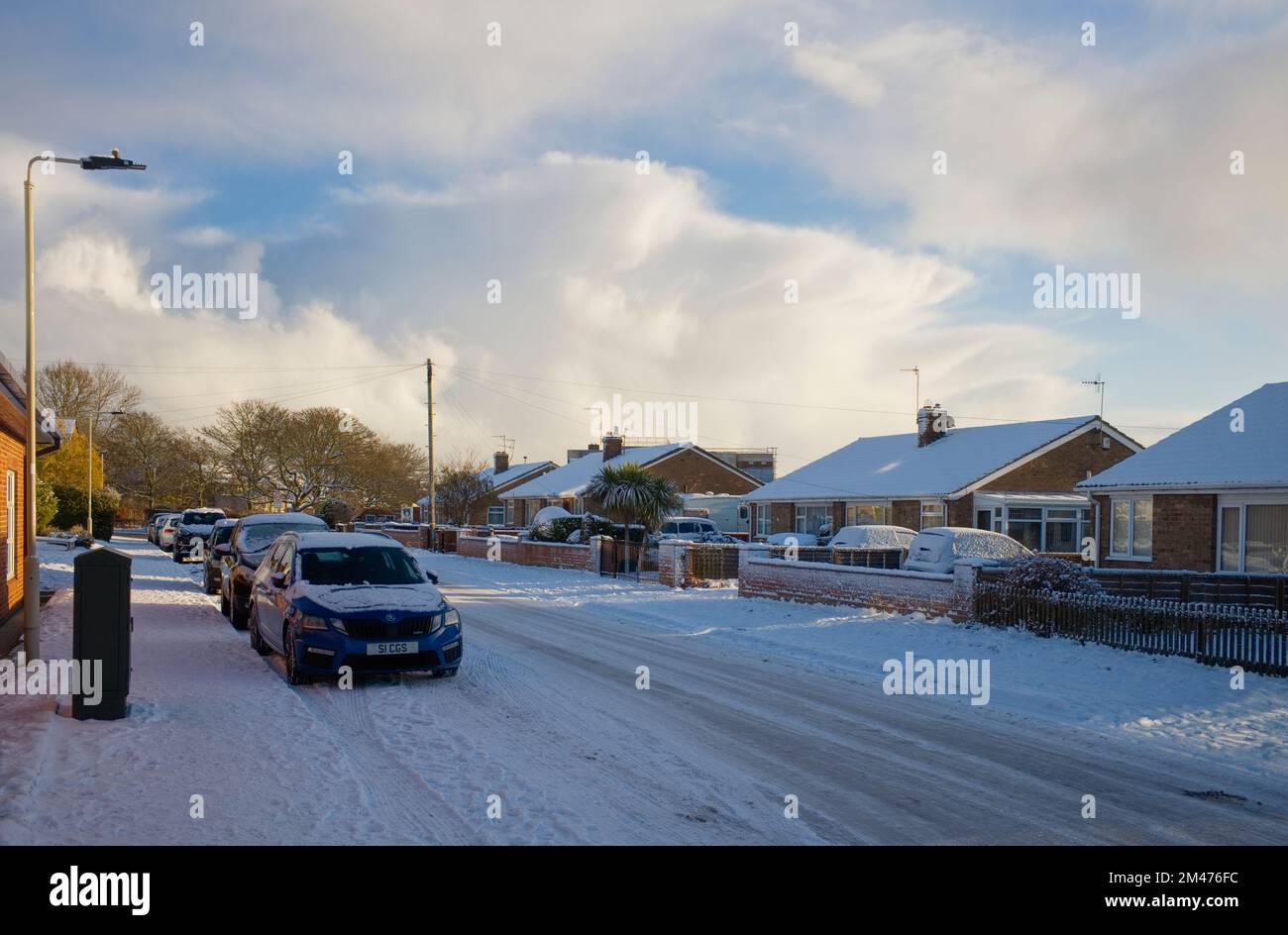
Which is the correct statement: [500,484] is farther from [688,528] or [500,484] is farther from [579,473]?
[688,528]

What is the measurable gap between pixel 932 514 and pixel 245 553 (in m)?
→ 24.7

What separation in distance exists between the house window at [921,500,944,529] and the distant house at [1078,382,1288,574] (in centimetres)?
924

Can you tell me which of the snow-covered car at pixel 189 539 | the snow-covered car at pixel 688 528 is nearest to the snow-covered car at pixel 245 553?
the snow-covered car at pixel 189 539

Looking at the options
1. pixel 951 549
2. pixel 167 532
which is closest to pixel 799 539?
pixel 951 549

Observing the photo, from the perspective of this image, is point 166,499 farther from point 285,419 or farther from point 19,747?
point 19,747

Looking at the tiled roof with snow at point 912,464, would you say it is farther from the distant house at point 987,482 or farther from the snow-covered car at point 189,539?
the snow-covered car at point 189,539

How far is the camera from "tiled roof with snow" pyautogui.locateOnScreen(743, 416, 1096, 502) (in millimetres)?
Answer: 34469

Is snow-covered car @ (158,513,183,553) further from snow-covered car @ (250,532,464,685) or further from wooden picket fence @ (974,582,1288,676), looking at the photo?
wooden picket fence @ (974,582,1288,676)

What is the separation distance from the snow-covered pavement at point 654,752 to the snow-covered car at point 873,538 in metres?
11.9

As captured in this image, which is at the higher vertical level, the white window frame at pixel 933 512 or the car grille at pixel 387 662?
the white window frame at pixel 933 512

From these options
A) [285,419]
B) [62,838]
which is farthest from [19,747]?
[285,419]

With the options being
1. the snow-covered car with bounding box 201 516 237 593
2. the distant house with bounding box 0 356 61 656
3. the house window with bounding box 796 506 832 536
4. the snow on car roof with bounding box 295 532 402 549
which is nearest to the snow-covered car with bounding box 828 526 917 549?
the house window with bounding box 796 506 832 536

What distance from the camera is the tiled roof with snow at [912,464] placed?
34469 mm

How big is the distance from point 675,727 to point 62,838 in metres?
4.99
